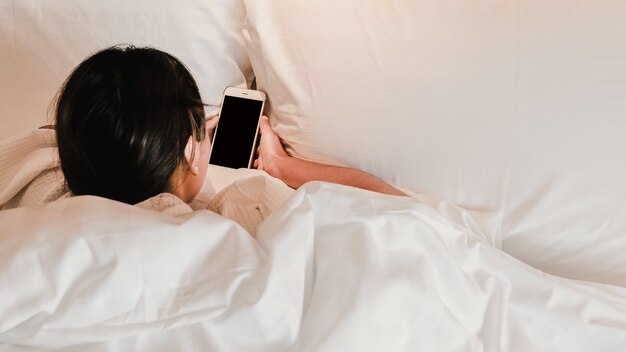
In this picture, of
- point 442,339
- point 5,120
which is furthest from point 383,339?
point 5,120

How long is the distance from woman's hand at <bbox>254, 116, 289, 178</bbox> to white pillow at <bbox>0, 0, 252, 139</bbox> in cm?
11

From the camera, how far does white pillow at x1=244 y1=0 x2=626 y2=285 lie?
678 mm

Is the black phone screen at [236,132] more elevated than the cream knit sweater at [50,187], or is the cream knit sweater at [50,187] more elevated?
the black phone screen at [236,132]

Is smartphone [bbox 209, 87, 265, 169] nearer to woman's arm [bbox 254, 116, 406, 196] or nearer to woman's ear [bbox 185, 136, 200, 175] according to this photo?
woman's arm [bbox 254, 116, 406, 196]

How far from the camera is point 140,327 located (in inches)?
20.1

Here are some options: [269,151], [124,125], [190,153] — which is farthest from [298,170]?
[124,125]

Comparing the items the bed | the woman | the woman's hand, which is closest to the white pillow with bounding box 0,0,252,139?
the bed

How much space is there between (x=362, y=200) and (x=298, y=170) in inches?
11.4

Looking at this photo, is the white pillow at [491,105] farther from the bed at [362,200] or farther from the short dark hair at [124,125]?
the short dark hair at [124,125]

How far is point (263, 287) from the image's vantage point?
52cm

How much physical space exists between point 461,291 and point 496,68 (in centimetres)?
30

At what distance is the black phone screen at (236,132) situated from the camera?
959 mm

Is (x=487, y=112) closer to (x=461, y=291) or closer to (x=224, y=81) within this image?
(x=461, y=291)

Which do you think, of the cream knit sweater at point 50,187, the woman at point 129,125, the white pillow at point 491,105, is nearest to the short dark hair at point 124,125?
the woman at point 129,125
